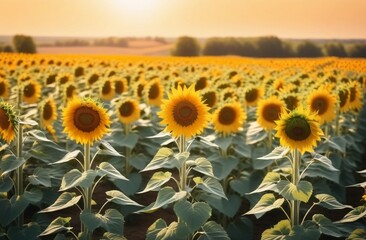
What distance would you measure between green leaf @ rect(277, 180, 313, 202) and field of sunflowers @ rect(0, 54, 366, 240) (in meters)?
0.01

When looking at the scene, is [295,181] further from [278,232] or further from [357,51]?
[357,51]

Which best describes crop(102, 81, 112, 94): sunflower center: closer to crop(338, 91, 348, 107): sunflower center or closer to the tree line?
crop(338, 91, 348, 107): sunflower center

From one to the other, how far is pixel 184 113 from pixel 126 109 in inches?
94.8

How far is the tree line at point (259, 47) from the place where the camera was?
59.6 meters

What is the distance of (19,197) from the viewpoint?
5.26 metres

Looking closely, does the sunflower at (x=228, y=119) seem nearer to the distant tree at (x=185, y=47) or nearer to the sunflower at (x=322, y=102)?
the sunflower at (x=322, y=102)

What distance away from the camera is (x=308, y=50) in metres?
61.1

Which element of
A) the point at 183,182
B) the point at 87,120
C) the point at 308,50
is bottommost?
the point at 183,182

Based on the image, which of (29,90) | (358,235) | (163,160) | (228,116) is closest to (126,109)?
(228,116)

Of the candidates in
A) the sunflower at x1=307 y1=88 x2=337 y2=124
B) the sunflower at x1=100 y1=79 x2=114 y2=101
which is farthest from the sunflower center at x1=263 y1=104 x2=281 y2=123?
the sunflower at x1=100 y1=79 x2=114 y2=101

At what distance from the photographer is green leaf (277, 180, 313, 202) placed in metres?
4.42

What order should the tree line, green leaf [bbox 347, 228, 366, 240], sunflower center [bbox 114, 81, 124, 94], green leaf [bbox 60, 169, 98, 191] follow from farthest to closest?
1. the tree line
2. sunflower center [bbox 114, 81, 124, 94]
3. green leaf [bbox 60, 169, 98, 191]
4. green leaf [bbox 347, 228, 366, 240]

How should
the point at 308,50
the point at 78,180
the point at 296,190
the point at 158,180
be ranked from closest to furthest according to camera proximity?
1. the point at 296,190
2. the point at 78,180
3. the point at 158,180
4. the point at 308,50

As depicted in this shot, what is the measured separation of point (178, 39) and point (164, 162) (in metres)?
57.0
